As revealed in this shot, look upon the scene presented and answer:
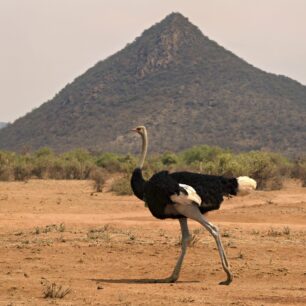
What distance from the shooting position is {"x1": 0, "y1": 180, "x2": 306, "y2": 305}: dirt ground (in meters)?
9.89

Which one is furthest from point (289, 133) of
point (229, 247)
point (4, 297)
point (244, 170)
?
point (4, 297)

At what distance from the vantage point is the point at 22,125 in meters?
104

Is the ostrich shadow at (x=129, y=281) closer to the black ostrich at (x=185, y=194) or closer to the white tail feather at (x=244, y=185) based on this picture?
the black ostrich at (x=185, y=194)

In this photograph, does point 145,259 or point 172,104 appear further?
point 172,104

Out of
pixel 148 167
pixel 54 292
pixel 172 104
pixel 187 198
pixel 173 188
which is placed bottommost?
pixel 54 292

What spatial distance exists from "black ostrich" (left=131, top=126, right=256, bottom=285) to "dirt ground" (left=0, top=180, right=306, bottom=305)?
63cm

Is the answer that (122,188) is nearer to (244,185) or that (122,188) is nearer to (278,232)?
(278,232)

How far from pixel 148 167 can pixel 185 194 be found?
107 feet

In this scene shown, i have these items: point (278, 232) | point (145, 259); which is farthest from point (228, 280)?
point (278, 232)

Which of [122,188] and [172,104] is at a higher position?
[172,104]

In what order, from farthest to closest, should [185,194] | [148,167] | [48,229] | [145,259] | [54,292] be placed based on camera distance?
[148,167]
[48,229]
[145,259]
[185,194]
[54,292]

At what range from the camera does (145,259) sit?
13.3 meters

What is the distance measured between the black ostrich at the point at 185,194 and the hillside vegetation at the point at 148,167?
19286 millimetres

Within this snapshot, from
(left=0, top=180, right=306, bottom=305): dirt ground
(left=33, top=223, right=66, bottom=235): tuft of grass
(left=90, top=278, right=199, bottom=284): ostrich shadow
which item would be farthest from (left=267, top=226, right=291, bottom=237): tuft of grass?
(left=90, top=278, right=199, bottom=284): ostrich shadow
